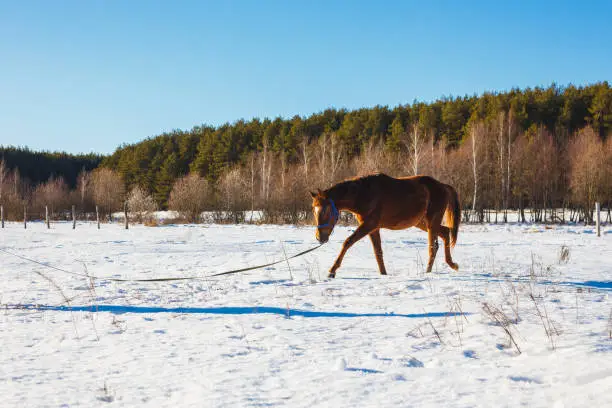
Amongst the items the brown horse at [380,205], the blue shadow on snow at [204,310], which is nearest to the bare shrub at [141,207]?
the blue shadow on snow at [204,310]

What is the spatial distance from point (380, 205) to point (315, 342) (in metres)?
3.32

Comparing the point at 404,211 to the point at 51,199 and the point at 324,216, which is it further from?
the point at 51,199

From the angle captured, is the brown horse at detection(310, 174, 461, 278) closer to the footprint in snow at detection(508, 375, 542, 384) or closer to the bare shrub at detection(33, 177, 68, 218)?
the footprint in snow at detection(508, 375, 542, 384)

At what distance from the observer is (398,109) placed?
8138cm

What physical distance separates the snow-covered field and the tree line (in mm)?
26376

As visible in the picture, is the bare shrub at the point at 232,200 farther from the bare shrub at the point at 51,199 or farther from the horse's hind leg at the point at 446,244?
the horse's hind leg at the point at 446,244

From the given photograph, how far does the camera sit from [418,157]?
33.3 metres

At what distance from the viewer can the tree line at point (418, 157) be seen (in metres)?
36.1

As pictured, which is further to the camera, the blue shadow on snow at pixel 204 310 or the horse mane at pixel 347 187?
the horse mane at pixel 347 187

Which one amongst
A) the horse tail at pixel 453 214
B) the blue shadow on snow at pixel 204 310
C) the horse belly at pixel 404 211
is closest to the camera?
the blue shadow on snow at pixel 204 310

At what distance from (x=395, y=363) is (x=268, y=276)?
15.3 ft

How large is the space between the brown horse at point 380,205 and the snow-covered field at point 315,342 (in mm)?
831

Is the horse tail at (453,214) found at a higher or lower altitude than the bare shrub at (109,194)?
lower

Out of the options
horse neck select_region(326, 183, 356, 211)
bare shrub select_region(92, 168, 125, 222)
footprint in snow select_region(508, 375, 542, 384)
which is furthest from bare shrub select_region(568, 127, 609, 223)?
bare shrub select_region(92, 168, 125, 222)
